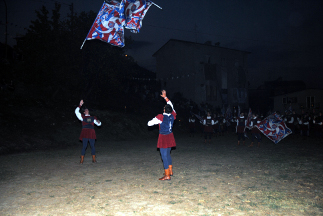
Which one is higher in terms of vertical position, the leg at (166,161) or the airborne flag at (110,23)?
the airborne flag at (110,23)

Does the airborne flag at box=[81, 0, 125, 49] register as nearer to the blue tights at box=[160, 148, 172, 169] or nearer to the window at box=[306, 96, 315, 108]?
the blue tights at box=[160, 148, 172, 169]

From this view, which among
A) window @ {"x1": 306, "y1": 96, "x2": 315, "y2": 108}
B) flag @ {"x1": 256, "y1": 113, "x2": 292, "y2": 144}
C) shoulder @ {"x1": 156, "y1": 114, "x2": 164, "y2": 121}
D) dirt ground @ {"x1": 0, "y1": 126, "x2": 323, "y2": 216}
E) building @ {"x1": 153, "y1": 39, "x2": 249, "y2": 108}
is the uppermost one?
building @ {"x1": 153, "y1": 39, "x2": 249, "y2": 108}

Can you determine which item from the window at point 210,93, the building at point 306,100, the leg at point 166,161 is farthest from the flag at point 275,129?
the building at point 306,100

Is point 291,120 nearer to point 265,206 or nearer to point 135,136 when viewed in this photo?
point 135,136

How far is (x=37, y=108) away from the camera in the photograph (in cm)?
1966

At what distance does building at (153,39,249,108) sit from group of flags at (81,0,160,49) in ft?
94.5

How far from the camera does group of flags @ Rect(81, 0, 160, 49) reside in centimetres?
820

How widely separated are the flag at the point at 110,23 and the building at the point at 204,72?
28.8 meters

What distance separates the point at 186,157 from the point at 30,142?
1001cm

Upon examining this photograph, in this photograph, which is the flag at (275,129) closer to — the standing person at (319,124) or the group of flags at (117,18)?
the standing person at (319,124)

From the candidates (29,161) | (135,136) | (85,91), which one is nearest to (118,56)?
(85,91)

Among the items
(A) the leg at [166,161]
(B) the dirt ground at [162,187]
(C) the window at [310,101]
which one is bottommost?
(B) the dirt ground at [162,187]

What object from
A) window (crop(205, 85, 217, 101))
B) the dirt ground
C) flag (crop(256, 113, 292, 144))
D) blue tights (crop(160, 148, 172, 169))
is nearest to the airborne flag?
blue tights (crop(160, 148, 172, 169))

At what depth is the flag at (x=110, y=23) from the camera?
8.24 m
